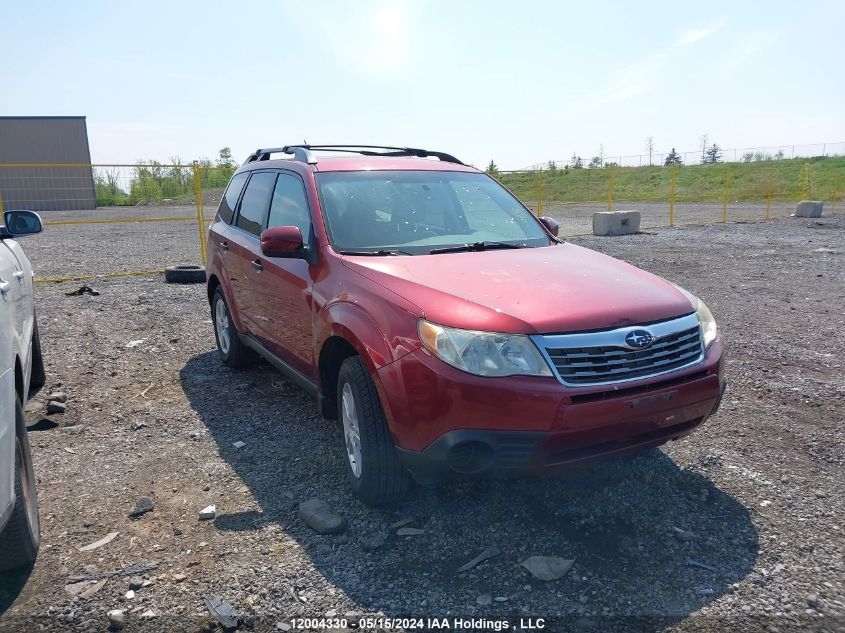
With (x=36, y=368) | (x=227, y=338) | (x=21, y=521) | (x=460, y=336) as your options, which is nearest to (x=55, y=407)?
(x=36, y=368)

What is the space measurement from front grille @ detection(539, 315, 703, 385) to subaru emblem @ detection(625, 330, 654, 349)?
20mm

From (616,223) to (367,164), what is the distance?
48.8 feet

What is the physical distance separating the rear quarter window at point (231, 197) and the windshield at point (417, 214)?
5.36 feet

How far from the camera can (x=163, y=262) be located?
14133 millimetres


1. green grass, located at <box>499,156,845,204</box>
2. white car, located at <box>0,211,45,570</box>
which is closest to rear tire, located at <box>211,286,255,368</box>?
white car, located at <box>0,211,45,570</box>

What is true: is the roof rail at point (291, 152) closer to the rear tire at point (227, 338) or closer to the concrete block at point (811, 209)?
the rear tire at point (227, 338)

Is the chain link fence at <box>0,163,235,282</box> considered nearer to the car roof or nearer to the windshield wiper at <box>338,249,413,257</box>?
the car roof

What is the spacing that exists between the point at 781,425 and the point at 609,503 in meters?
1.75

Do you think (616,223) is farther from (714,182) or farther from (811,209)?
(714,182)

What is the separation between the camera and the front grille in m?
2.86

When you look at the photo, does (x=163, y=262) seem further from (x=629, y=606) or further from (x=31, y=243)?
(x=629, y=606)

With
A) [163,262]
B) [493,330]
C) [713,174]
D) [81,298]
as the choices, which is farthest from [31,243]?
[713,174]

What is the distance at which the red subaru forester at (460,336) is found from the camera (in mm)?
2842

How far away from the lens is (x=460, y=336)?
2.89 metres
